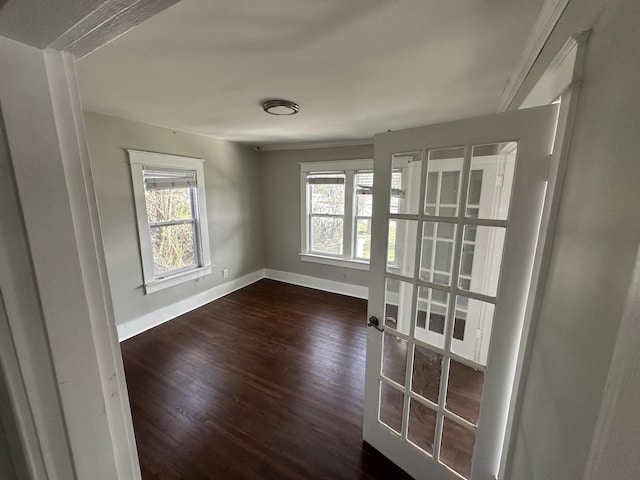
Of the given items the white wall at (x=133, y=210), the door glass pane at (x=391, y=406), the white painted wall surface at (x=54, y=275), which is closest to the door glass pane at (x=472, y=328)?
the door glass pane at (x=391, y=406)

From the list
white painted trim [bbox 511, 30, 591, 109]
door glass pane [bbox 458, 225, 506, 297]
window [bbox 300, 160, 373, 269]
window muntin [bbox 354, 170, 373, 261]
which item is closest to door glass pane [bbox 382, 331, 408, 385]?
door glass pane [bbox 458, 225, 506, 297]

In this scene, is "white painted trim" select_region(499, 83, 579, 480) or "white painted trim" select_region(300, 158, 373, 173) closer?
"white painted trim" select_region(499, 83, 579, 480)

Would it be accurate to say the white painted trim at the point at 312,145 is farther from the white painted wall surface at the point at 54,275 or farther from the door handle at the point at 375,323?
the white painted wall surface at the point at 54,275

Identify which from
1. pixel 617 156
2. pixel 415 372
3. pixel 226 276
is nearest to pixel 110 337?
pixel 617 156

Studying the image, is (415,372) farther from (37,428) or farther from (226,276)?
(226,276)

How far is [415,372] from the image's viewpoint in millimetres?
1503

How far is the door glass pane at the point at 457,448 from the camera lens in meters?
1.41

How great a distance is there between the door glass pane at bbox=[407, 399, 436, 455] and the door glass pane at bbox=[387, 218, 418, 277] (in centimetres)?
78

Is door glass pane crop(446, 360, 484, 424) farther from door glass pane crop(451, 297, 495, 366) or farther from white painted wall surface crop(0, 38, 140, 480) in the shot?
white painted wall surface crop(0, 38, 140, 480)

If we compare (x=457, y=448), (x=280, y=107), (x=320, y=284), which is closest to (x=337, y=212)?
(x=320, y=284)

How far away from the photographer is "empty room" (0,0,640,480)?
1.49 ft

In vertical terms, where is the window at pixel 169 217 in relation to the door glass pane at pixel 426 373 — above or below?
above

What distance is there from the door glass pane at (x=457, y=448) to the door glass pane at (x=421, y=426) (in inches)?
3.0

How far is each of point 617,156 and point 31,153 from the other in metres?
1.15
